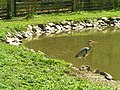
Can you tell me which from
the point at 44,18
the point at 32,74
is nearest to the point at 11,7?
the point at 44,18

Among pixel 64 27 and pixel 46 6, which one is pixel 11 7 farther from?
pixel 64 27

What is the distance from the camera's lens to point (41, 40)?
1956 cm

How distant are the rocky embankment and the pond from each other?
0.94m

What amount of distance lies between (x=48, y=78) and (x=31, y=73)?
63 cm

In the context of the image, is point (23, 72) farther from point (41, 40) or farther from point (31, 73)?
point (41, 40)

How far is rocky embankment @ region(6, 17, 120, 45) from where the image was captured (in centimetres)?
2025

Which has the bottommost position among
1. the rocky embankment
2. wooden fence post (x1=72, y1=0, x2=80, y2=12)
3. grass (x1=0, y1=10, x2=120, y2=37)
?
the rocky embankment

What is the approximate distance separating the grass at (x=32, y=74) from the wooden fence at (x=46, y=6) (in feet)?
37.3

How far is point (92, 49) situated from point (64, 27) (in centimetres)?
614

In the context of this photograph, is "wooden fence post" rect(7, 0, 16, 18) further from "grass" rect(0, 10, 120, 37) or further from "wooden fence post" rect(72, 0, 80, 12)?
"wooden fence post" rect(72, 0, 80, 12)

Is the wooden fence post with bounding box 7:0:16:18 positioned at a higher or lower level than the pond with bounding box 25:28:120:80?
higher

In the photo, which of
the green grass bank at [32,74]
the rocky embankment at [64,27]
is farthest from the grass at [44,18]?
the green grass bank at [32,74]

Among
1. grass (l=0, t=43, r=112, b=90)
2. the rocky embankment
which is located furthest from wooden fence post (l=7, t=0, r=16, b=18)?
grass (l=0, t=43, r=112, b=90)

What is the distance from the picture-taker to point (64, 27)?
75.9ft
